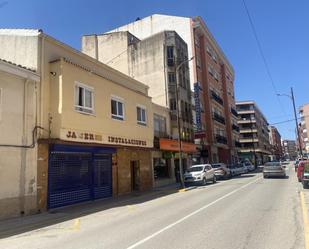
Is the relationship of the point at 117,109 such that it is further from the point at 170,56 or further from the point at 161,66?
the point at 170,56

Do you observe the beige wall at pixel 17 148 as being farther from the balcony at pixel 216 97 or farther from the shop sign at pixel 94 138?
the balcony at pixel 216 97

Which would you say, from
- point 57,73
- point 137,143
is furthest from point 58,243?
point 137,143

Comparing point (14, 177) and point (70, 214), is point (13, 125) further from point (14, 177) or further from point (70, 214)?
point (70, 214)

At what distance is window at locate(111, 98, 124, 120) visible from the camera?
22.0 meters

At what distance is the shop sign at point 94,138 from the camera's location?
1726 cm

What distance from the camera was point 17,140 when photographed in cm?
1505

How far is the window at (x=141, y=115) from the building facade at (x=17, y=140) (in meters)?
10.3

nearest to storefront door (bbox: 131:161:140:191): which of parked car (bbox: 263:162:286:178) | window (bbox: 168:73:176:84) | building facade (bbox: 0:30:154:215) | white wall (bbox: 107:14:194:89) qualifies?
building facade (bbox: 0:30:154:215)

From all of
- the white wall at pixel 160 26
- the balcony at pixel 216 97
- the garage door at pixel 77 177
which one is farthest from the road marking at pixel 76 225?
the balcony at pixel 216 97

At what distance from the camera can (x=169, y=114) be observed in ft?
116

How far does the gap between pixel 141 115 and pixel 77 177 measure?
855 centimetres

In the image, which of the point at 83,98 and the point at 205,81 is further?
the point at 205,81

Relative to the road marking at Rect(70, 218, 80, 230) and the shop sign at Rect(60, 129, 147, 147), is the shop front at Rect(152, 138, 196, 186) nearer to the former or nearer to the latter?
the shop sign at Rect(60, 129, 147, 147)

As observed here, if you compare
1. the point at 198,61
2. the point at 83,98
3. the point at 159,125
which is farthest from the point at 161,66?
the point at 83,98
